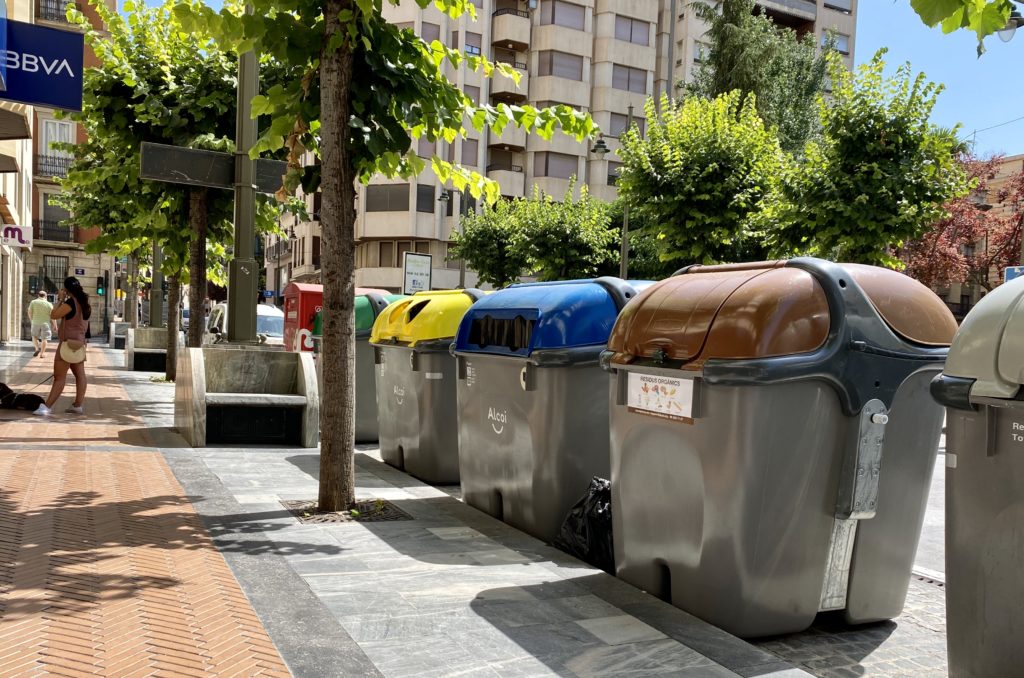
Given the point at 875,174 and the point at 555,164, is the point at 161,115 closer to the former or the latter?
the point at 875,174

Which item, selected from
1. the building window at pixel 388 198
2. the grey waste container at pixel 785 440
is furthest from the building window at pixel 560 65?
the grey waste container at pixel 785 440

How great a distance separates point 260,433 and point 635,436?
19.2 feet

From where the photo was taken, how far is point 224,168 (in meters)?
9.70

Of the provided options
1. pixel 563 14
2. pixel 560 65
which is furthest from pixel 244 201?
pixel 563 14

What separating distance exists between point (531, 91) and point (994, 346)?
51.6 meters

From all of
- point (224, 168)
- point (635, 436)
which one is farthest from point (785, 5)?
point (635, 436)

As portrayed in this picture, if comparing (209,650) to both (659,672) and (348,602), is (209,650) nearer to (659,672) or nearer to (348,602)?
(348,602)

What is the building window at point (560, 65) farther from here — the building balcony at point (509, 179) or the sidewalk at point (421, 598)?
the sidewalk at point (421, 598)

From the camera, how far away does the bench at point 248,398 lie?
9406mm

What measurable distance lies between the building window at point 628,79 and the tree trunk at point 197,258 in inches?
1701

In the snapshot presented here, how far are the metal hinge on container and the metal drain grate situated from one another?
297 centimetres

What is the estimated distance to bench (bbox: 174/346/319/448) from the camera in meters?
9.41

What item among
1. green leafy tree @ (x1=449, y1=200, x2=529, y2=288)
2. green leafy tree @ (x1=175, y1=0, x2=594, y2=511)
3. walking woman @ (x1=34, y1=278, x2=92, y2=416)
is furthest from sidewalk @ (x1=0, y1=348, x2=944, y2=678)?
green leafy tree @ (x1=449, y1=200, x2=529, y2=288)

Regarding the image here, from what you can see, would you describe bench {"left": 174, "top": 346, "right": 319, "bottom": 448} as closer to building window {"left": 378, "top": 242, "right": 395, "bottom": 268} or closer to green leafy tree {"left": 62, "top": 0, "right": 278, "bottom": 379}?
green leafy tree {"left": 62, "top": 0, "right": 278, "bottom": 379}
